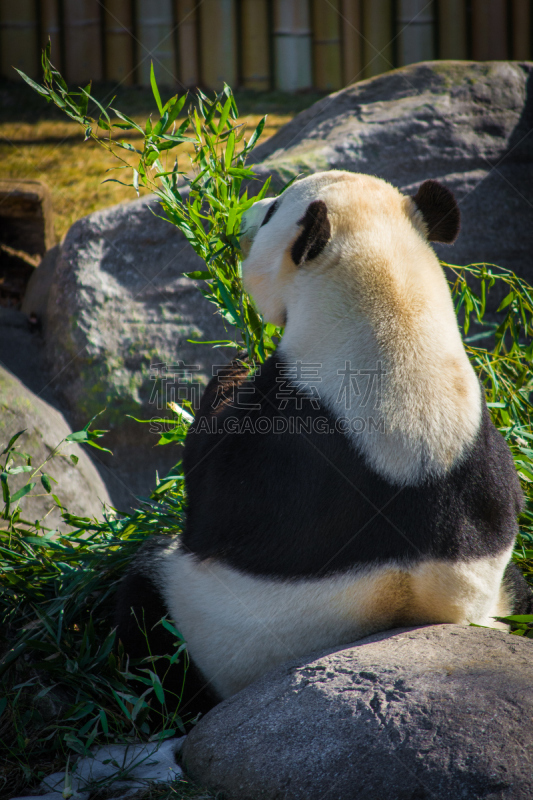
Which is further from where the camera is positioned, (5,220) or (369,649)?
(5,220)

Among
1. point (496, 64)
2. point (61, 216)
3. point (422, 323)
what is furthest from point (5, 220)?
point (422, 323)

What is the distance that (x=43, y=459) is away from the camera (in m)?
3.33

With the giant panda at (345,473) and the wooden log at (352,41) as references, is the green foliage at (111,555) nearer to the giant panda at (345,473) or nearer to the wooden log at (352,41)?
the giant panda at (345,473)

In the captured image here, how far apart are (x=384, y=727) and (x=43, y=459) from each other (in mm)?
2382

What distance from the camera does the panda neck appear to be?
5.38 ft

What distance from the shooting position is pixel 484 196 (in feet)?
14.2

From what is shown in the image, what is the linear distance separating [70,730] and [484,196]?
153 inches

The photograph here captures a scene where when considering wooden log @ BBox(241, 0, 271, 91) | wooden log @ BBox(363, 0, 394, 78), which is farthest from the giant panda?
wooden log @ BBox(363, 0, 394, 78)

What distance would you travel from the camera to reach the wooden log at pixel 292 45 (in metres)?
7.36

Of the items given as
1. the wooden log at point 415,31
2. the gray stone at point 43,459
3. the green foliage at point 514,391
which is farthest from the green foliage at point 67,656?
the wooden log at point 415,31

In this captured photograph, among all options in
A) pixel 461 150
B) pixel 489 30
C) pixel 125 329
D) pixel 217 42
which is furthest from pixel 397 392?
pixel 489 30

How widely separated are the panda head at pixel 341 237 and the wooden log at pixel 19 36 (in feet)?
20.6

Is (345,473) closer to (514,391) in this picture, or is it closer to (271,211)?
(271,211)

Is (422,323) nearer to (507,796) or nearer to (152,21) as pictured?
(507,796)
